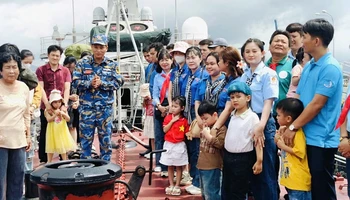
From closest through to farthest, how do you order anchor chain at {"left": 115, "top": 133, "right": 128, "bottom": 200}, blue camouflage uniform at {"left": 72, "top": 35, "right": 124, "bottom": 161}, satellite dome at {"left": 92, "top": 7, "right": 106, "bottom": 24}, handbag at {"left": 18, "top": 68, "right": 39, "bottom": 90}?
anchor chain at {"left": 115, "top": 133, "right": 128, "bottom": 200} < handbag at {"left": 18, "top": 68, "right": 39, "bottom": 90} < blue camouflage uniform at {"left": 72, "top": 35, "right": 124, "bottom": 161} < satellite dome at {"left": 92, "top": 7, "right": 106, "bottom": 24}

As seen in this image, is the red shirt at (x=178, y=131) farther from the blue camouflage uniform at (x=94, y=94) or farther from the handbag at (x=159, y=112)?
the blue camouflage uniform at (x=94, y=94)

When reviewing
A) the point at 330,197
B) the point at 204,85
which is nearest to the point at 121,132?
the point at 204,85

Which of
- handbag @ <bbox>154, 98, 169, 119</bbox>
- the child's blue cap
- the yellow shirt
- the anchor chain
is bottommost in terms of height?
the anchor chain

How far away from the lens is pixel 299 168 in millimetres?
3158

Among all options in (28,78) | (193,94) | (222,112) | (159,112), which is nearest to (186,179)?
(159,112)

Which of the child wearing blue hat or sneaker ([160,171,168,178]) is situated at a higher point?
the child wearing blue hat

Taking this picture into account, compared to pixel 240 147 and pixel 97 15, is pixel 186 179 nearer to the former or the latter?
pixel 240 147

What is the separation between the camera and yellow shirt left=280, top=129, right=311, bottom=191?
10.2 feet

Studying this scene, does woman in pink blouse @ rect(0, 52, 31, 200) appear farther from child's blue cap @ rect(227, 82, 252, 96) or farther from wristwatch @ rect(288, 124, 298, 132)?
wristwatch @ rect(288, 124, 298, 132)

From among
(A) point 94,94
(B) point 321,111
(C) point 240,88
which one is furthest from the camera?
(A) point 94,94

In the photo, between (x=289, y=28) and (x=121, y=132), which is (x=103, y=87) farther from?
(x=121, y=132)

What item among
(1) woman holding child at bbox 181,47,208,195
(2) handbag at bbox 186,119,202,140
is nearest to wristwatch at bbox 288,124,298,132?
(2) handbag at bbox 186,119,202,140

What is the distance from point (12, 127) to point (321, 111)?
102 inches

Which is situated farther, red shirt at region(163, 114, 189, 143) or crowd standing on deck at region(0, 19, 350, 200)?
red shirt at region(163, 114, 189, 143)
